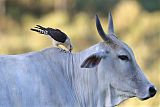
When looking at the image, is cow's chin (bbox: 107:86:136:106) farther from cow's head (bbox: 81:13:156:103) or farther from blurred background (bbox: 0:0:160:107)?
blurred background (bbox: 0:0:160:107)

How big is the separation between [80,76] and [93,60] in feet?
0.96

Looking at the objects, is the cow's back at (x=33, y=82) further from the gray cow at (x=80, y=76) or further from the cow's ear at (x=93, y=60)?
the cow's ear at (x=93, y=60)

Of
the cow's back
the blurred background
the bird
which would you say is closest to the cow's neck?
the cow's back

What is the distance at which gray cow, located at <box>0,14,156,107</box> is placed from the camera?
22.1 feet

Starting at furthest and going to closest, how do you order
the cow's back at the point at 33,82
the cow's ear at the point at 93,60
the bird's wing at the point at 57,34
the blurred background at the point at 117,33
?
the blurred background at the point at 117,33, the bird's wing at the point at 57,34, the cow's ear at the point at 93,60, the cow's back at the point at 33,82

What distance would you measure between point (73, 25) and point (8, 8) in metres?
9.06

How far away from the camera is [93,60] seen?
689 centimetres

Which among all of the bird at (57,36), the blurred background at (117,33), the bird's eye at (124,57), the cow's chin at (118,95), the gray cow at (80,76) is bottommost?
the cow's chin at (118,95)

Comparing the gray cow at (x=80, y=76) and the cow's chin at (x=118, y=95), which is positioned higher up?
the gray cow at (x=80, y=76)

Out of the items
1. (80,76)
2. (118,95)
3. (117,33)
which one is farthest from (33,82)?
(117,33)

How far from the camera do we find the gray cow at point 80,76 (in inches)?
266

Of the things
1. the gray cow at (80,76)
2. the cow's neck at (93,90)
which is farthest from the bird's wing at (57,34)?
the cow's neck at (93,90)

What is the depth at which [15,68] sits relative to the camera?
679 cm

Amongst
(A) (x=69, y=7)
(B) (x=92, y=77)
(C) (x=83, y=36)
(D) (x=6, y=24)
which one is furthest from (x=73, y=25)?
(B) (x=92, y=77)
